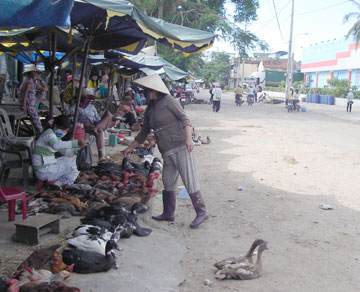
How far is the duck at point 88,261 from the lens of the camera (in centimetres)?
338

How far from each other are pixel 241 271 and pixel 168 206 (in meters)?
1.64

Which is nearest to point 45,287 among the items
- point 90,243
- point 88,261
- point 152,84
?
point 88,261

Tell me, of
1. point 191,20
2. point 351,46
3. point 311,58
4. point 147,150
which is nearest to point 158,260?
point 147,150

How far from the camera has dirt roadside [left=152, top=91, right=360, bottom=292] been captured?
388 cm

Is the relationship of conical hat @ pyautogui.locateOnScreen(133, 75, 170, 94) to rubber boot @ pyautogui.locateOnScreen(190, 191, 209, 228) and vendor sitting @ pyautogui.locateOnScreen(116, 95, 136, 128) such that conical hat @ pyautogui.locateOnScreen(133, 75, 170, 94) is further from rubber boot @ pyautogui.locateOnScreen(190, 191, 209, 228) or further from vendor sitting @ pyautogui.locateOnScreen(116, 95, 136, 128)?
vendor sitting @ pyautogui.locateOnScreen(116, 95, 136, 128)

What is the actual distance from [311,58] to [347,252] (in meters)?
58.7

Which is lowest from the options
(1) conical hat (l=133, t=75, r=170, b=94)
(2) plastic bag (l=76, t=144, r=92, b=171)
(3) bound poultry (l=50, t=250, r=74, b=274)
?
(3) bound poultry (l=50, t=250, r=74, b=274)

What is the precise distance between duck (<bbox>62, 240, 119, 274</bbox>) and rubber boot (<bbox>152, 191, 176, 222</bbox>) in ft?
5.47

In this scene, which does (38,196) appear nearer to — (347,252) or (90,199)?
(90,199)

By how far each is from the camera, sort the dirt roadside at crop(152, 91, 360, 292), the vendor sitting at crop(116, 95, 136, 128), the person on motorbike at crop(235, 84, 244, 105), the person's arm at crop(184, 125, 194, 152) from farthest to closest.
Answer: the person on motorbike at crop(235, 84, 244, 105) → the vendor sitting at crop(116, 95, 136, 128) → the person's arm at crop(184, 125, 194, 152) → the dirt roadside at crop(152, 91, 360, 292)

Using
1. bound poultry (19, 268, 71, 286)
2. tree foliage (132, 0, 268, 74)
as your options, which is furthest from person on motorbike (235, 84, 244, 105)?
bound poultry (19, 268, 71, 286)

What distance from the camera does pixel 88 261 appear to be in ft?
11.2

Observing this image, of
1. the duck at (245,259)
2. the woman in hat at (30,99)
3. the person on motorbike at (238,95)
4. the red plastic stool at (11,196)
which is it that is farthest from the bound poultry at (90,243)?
the person on motorbike at (238,95)

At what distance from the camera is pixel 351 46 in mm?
46250
